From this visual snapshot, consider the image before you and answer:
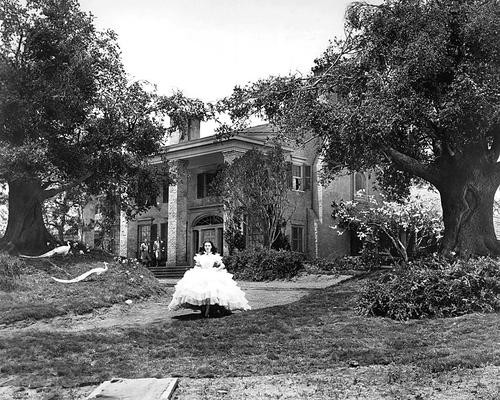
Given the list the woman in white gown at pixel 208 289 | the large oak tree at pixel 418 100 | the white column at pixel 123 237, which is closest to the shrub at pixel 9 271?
the woman in white gown at pixel 208 289

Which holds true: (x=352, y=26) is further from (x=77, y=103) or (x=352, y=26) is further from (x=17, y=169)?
(x=17, y=169)

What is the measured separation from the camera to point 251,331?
34.1 feet

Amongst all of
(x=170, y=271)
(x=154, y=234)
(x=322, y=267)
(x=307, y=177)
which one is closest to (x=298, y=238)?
(x=307, y=177)

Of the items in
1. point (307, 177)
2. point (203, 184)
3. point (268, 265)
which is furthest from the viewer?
point (203, 184)

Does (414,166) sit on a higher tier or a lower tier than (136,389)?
higher

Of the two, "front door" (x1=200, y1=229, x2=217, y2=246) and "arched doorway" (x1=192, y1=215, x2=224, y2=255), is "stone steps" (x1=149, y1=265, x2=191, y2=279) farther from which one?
"front door" (x1=200, y1=229, x2=217, y2=246)

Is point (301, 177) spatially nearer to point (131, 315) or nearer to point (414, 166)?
point (414, 166)

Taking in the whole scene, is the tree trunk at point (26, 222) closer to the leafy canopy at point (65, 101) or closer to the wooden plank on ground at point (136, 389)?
the leafy canopy at point (65, 101)

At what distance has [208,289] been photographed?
1215 cm

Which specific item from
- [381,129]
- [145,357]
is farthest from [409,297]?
[145,357]

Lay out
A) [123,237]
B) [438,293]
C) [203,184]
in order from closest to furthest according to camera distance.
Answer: [438,293], [203,184], [123,237]

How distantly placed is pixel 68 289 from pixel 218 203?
49.4 feet

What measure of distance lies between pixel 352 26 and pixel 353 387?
32.7 feet

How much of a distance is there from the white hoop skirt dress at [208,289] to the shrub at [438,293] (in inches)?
94.7
